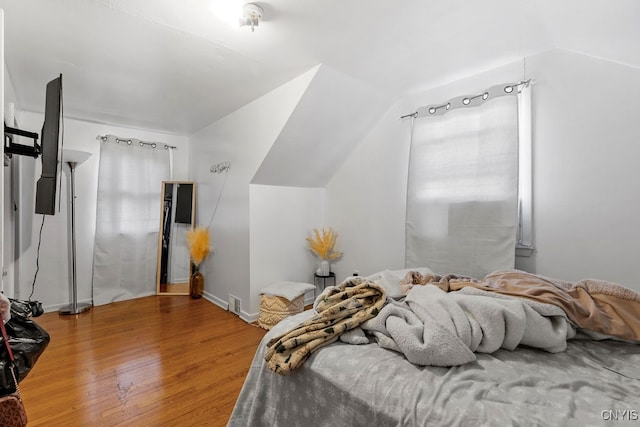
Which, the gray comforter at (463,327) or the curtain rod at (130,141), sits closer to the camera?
the gray comforter at (463,327)

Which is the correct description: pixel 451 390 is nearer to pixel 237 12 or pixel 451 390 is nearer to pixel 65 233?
pixel 237 12

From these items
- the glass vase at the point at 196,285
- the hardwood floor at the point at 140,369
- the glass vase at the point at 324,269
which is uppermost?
the glass vase at the point at 324,269

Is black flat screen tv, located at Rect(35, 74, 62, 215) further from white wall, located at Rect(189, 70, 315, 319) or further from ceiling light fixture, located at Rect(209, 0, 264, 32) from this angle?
white wall, located at Rect(189, 70, 315, 319)

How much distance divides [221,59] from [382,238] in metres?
2.12

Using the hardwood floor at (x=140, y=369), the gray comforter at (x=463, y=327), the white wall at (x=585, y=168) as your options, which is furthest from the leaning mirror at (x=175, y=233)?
the white wall at (x=585, y=168)

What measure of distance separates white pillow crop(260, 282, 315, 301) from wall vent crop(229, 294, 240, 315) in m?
0.39

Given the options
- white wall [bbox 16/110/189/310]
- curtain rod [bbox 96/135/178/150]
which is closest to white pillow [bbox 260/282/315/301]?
white wall [bbox 16/110/189/310]

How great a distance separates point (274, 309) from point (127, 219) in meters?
2.38

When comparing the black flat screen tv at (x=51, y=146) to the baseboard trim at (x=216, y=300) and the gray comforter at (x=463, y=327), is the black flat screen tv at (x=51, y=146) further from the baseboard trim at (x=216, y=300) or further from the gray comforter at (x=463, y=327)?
the baseboard trim at (x=216, y=300)

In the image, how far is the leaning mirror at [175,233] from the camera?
3.96 meters

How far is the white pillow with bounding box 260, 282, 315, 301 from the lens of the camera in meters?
2.76

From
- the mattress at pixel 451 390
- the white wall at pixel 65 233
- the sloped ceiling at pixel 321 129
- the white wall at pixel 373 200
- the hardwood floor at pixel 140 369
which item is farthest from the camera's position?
the white wall at pixel 65 233

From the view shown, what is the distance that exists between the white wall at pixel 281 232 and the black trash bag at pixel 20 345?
1.91 m

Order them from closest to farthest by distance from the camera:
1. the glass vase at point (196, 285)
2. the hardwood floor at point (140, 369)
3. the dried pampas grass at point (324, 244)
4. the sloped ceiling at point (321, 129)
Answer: the hardwood floor at point (140, 369)
the sloped ceiling at point (321, 129)
the dried pampas grass at point (324, 244)
the glass vase at point (196, 285)
